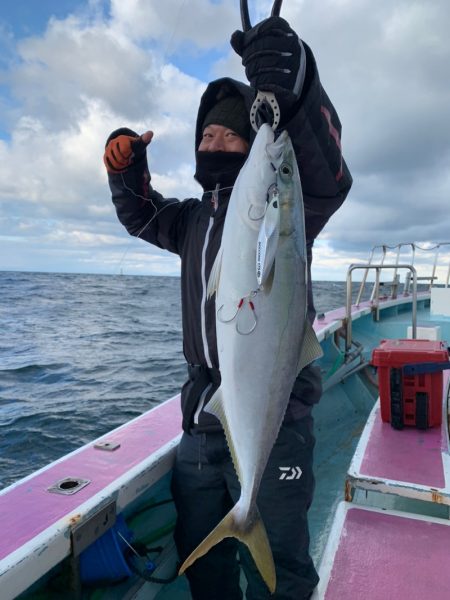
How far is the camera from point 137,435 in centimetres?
265

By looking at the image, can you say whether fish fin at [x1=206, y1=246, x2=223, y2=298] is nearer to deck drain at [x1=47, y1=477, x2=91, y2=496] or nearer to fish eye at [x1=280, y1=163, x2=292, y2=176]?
fish eye at [x1=280, y1=163, x2=292, y2=176]

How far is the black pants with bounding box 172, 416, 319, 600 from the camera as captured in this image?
6.37 feet

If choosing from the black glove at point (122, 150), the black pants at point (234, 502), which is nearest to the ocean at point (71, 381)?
the black pants at point (234, 502)

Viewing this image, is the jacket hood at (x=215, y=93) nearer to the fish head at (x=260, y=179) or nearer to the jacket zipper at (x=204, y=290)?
the jacket zipper at (x=204, y=290)

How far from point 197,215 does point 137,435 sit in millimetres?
1307

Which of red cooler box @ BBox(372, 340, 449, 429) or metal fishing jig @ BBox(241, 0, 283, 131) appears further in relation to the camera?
red cooler box @ BBox(372, 340, 449, 429)

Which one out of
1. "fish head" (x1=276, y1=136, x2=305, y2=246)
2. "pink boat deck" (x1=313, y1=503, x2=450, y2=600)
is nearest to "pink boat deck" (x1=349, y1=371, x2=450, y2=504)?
"pink boat deck" (x1=313, y1=503, x2=450, y2=600)

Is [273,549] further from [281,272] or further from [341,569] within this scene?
[281,272]

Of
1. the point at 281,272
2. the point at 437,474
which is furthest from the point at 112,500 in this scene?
the point at 437,474

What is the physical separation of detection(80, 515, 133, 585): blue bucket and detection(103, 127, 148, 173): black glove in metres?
1.75

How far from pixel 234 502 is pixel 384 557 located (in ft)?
2.20

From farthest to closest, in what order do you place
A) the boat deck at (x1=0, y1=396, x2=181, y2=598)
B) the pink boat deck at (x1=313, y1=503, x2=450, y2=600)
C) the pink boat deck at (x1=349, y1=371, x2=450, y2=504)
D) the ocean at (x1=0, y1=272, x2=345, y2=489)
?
the ocean at (x1=0, y1=272, x2=345, y2=489) → the pink boat deck at (x1=349, y1=371, x2=450, y2=504) → the pink boat deck at (x1=313, y1=503, x2=450, y2=600) → the boat deck at (x1=0, y1=396, x2=181, y2=598)

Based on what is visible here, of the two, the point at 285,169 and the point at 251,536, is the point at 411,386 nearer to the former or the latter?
the point at 251,536

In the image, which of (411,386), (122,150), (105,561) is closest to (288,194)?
(122,150)
